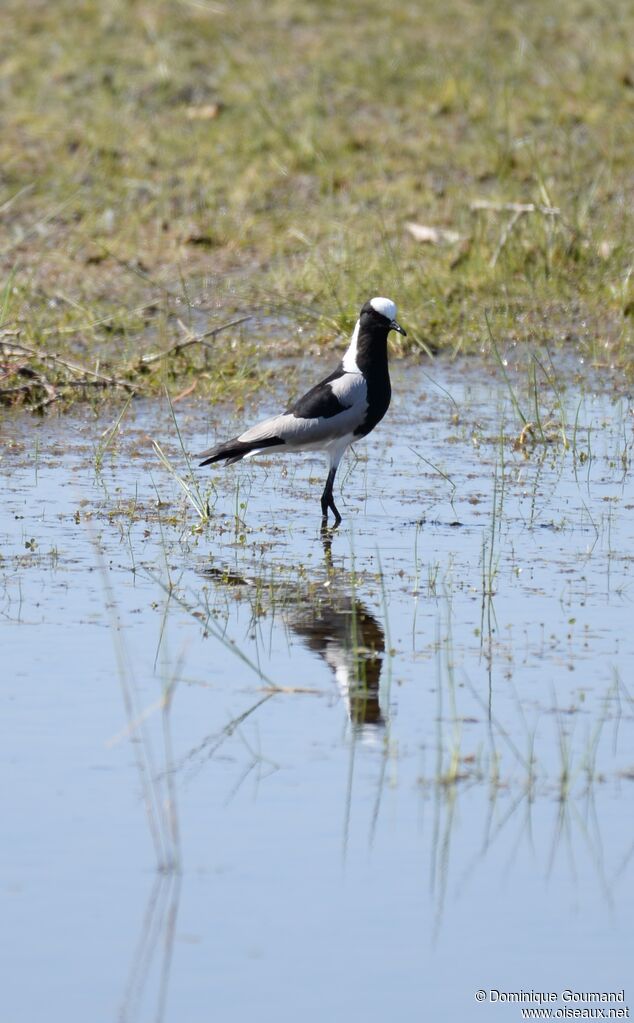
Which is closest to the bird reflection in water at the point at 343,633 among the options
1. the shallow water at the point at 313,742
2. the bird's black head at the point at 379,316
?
the shallow water at the point at 313,742

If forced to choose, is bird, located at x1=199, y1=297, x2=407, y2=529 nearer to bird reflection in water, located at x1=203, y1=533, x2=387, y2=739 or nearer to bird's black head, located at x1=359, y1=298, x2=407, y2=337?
bird's black head, located at x1=359, y1=298, x2=407, y2=337

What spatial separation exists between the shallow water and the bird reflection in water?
1 centimetres

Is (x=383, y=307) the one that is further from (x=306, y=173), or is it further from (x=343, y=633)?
(x=306, y=173)

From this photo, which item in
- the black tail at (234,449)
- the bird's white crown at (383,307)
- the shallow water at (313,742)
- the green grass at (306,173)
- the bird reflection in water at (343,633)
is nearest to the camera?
the shallow water at (313,742)

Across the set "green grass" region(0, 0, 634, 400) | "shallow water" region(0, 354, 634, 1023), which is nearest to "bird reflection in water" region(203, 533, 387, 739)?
"shallow water" region(0, 354, 634, 1023)

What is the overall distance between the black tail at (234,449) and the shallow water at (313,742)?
198 mm

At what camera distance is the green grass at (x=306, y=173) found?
430 inches

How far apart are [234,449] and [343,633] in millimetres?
1906

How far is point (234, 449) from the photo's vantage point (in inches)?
310

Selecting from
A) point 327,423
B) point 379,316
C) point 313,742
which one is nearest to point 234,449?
point 327,423

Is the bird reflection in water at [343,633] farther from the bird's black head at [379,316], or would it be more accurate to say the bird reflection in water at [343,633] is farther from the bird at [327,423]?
the bird's black head at [379,316]

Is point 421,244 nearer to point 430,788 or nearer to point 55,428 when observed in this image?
point 55,428

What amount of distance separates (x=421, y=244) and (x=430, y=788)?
751cm

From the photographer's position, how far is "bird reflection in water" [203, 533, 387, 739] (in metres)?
5.40
